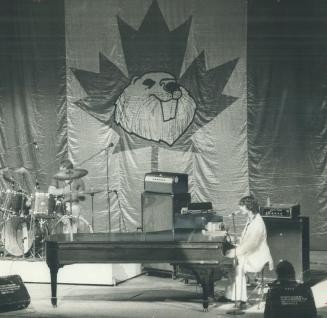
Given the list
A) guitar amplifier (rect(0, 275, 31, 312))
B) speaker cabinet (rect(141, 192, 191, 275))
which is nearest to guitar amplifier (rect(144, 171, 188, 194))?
speaker cabinet (rect(141, 192, 191, 275))

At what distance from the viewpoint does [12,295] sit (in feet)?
29.1

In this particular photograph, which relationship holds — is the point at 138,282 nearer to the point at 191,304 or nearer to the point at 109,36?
the point at 191,304

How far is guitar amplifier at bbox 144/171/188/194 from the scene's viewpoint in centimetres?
1148

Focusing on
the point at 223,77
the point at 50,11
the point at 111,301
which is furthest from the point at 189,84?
the point at 111,301

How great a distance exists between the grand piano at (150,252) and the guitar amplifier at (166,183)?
8.02ft

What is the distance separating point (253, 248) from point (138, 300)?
1670 millimetres

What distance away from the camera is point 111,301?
9648 millimetres

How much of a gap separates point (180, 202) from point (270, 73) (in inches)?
141

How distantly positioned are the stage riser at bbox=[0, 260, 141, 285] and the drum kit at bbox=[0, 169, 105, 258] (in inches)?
31.5

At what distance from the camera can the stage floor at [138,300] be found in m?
8.87

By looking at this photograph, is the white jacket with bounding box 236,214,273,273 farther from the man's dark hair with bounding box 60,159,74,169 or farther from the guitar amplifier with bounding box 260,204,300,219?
the man's dark hair with bounding box 60,159,74,169

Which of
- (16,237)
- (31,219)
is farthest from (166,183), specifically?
(16,237)

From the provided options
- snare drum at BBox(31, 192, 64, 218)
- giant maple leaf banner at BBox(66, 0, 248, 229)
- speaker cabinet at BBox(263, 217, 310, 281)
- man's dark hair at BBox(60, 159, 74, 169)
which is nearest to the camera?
speaker cabinet at BBox(263, 217, 310, 281)

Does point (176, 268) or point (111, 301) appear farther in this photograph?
point (176, 268)
